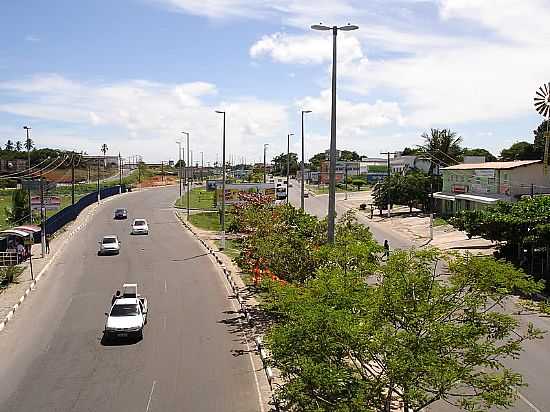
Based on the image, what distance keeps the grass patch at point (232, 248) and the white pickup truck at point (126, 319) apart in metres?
18.2

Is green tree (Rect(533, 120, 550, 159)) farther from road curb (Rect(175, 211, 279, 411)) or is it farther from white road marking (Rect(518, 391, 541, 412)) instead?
white road marking (Rect(518, 391, 541, 412))

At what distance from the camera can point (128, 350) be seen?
808 inches

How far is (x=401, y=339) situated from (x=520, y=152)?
288 ft

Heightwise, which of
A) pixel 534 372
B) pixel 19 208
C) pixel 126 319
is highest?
pixel 19 208

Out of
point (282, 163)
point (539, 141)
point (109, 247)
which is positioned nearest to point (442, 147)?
point (539, 141)

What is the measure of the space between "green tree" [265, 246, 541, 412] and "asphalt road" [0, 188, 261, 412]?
534 centimetres

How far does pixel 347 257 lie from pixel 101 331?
11.9 meters

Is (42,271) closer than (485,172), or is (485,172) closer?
(42,271)

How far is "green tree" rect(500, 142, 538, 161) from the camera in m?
86.3

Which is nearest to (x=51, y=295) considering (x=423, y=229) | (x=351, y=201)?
(x=423, y=229)

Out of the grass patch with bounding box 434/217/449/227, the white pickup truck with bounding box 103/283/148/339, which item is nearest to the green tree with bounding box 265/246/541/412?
the white pickup truck with bounding box 103/283/148/339

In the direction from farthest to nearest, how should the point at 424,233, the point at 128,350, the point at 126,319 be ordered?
the point at 424,233 → the point at 126,319 → the point at 128,350

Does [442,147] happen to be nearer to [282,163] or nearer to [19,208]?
[19,208]

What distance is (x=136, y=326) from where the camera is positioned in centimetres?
2144
